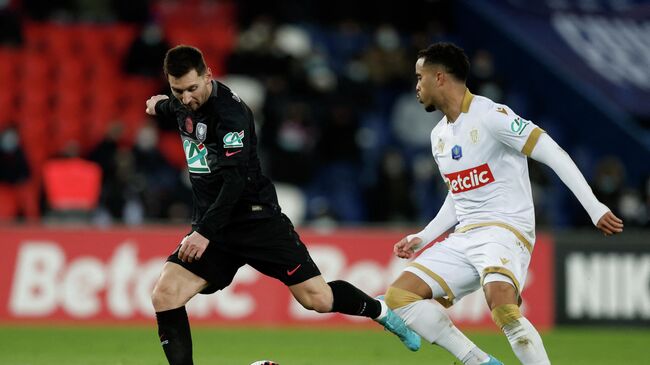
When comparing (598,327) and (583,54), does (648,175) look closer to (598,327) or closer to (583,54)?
(583,54)

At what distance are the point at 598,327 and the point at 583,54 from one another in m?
6.17

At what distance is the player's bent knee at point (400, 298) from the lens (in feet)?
23.9

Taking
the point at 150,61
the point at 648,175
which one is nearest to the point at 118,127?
the point at 150,61

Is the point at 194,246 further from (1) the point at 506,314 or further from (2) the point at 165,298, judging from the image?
(1) the point at 506,314

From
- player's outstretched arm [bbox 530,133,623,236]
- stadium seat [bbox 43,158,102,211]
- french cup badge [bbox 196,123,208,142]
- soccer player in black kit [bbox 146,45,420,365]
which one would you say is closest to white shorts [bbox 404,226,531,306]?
soccer player in black kit [bbox 146,45,420,365]

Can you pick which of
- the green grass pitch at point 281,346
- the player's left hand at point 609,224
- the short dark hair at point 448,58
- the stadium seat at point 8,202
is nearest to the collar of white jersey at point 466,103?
the short dark hair at point 448,58

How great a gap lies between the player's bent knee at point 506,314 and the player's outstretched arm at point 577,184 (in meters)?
0.68

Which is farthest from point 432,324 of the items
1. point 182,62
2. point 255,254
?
point 182,62

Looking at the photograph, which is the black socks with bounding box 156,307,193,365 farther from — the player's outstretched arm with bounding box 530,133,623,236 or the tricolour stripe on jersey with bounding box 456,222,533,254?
the player's outstretched arm with bounding box 530,133,623,236

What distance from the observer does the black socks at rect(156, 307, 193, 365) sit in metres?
7.10

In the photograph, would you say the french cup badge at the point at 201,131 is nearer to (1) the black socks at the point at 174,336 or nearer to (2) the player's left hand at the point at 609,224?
(1) the black socks at the point at 174,336

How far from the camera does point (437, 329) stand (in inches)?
Result: 287

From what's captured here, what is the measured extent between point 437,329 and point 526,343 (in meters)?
0.68

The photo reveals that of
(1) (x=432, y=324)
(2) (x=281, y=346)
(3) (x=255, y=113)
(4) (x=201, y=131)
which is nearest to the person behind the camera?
(4) (x=201, y=131)
